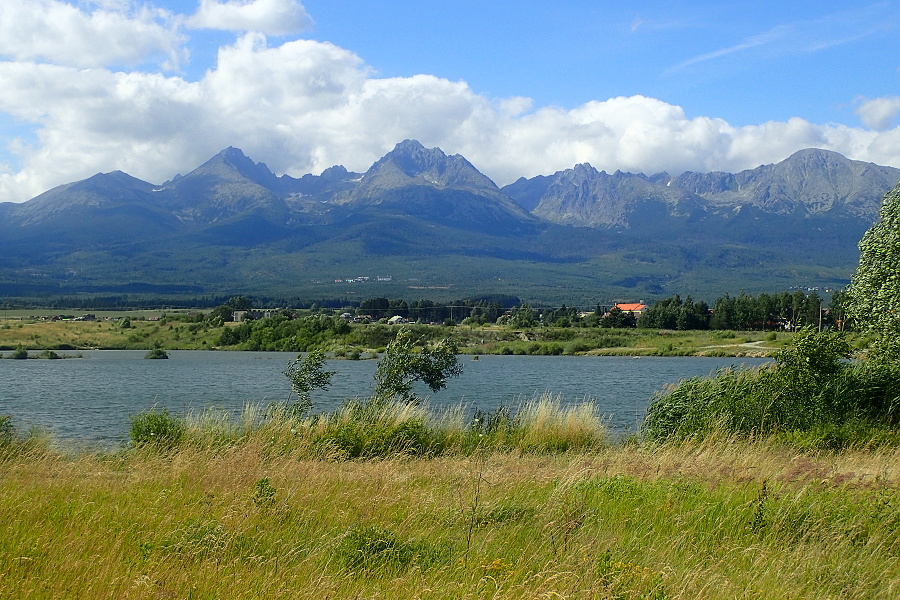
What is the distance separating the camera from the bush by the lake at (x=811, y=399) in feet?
50.3

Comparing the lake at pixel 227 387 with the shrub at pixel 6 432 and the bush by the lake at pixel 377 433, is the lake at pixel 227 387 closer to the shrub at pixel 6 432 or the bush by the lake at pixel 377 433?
the bush by the lake at pixel 377 433

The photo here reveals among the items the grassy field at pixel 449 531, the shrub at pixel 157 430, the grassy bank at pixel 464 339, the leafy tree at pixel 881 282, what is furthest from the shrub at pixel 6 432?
the grassy bank at pixel 464 339

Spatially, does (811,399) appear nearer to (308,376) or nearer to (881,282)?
(881,282)

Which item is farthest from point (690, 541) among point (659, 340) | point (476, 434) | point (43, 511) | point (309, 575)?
point (659, 340)

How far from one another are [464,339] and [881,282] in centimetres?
9226

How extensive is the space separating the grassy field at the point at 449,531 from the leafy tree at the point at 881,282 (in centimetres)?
602

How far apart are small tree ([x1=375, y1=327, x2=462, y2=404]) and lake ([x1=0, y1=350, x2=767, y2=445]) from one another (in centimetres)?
181

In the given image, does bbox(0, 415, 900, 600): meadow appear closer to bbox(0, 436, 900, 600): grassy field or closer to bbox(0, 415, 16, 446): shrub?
bbox(0, 436, 900, 600): grassy field

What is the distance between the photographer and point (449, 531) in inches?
290

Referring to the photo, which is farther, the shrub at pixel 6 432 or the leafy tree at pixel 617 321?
the leafy tree at pixel 617 321

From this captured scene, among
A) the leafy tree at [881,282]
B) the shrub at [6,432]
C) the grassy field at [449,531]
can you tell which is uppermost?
the leafy tree at [881,282]

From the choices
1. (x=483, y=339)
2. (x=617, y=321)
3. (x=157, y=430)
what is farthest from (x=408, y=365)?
(x=617, y=321)

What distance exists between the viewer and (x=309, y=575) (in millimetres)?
6039

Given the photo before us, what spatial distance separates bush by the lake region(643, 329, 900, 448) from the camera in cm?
1534
